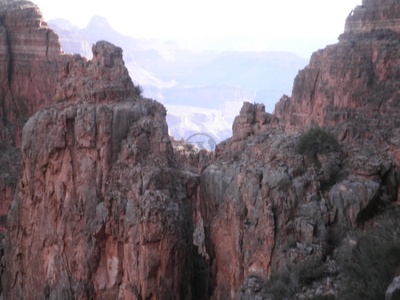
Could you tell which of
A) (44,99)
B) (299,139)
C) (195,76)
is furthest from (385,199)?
(195,76)

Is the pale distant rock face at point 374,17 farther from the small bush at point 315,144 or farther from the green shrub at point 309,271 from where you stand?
the green shrub at point 309,271

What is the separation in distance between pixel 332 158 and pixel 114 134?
665cm

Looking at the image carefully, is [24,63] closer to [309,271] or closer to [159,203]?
[159,203]

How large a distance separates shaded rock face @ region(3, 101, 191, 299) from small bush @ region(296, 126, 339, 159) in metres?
4.09

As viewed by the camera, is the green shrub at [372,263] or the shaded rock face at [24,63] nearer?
the green shrub at [372,263]

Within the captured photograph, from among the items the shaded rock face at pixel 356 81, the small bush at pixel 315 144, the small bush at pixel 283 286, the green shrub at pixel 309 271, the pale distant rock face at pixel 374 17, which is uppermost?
the pale distant rock face at pixel 374 17

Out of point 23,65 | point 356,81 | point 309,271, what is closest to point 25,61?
point 23,65

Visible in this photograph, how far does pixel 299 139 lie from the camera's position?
1764 centimetres

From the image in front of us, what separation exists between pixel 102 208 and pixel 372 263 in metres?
9.15

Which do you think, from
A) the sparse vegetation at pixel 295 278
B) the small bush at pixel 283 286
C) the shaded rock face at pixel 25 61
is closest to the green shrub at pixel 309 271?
the sparse vegetation at pixel 295 278

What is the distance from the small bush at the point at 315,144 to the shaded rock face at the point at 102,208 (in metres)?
4.09

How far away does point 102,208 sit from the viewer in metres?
18.1

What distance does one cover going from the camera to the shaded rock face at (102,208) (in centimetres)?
1745

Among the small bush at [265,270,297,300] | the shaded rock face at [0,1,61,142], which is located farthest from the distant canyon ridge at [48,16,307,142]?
the small bush at [265,270,297,300]
